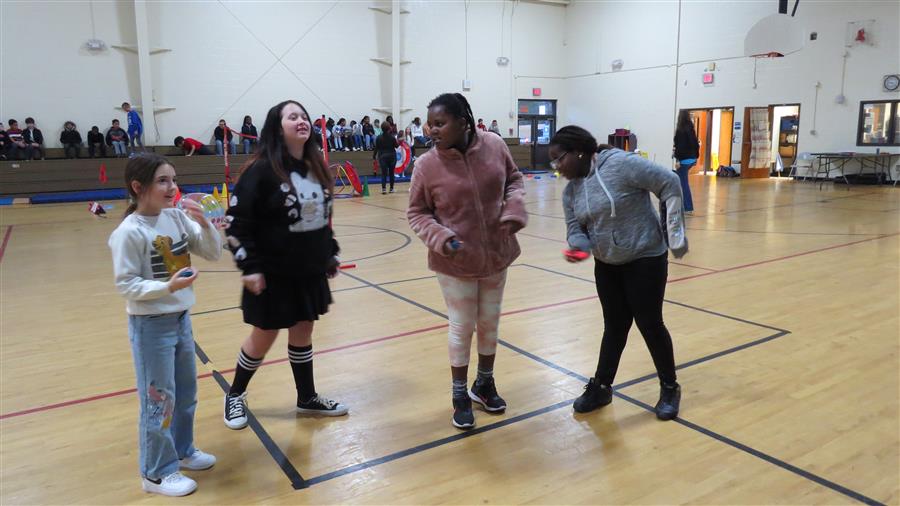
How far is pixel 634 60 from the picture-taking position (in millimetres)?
20484

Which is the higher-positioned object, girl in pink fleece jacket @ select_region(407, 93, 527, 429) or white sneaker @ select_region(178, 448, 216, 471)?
girl in pink fleece jacket @ select_region(407, 93, 527, 429)

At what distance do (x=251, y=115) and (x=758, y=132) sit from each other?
14318mm

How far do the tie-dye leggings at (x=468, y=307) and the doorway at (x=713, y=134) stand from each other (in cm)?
1840

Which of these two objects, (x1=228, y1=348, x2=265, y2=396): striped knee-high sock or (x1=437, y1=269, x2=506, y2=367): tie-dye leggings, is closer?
(x1=437, y1=269, x2=506, y2=367): tie-dye leggings

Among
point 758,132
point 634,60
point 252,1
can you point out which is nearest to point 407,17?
point 252,1

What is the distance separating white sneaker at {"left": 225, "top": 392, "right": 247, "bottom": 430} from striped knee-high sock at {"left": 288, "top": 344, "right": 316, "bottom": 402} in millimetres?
264

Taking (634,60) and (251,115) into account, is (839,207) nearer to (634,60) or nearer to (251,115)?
(634,60)

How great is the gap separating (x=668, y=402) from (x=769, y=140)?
56.0 feet

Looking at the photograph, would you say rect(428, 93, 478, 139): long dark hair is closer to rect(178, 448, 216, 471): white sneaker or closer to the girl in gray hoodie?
the girl in gray hoodie

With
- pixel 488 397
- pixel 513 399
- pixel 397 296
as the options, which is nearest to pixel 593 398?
pixel 513 399

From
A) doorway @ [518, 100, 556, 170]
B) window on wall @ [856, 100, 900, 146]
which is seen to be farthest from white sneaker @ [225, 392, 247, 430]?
doorway @ [518, 100, 556, 170]

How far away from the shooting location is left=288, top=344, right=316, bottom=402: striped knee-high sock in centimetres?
300

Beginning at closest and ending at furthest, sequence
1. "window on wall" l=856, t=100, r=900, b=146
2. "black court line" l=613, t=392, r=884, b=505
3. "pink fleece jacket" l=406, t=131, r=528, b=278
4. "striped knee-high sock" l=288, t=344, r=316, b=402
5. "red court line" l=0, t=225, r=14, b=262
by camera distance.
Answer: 1. "black court line" l=613, t=392, r=884, b=505
2. "pink fleece jacket" l=406, t=131, r=528, b=278
3. "striped knee-high sock" l=288, t=344, r=316, b=402
4. "red court line" l=0, t=225, r=14, b=262
5. "window on wall" l=856, t=100, r=900, b=146

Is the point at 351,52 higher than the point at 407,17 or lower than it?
lower
